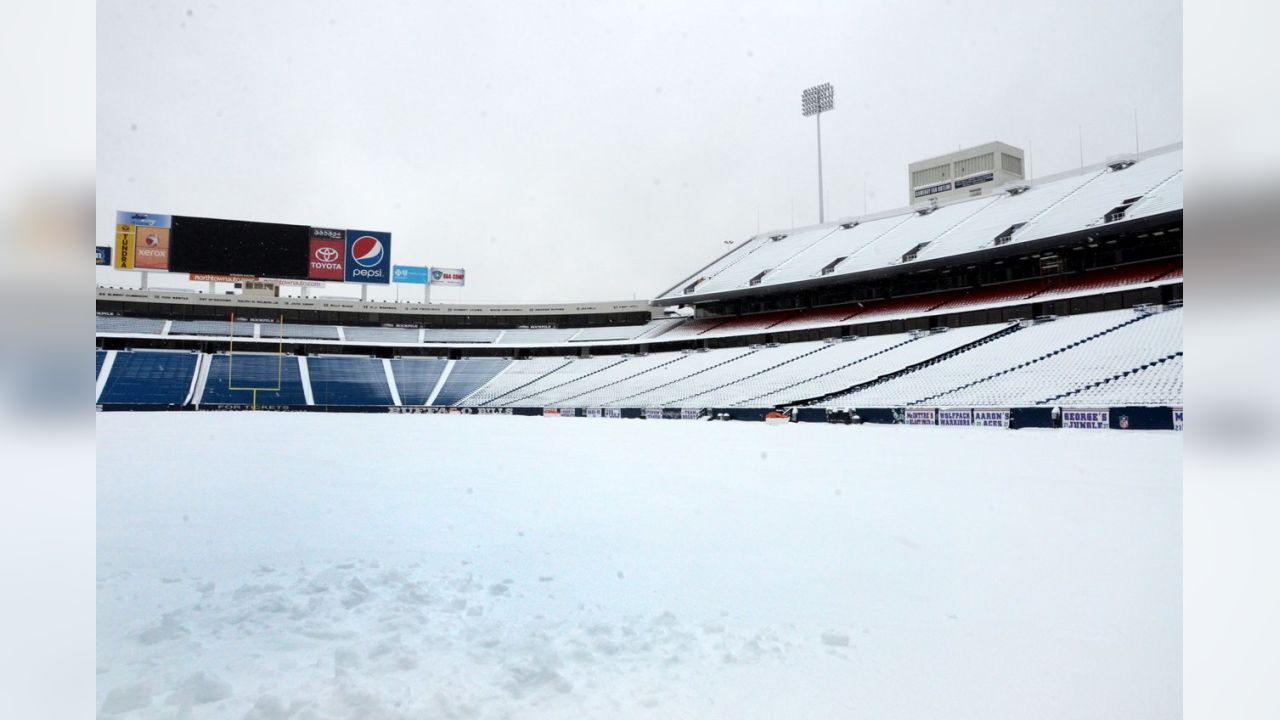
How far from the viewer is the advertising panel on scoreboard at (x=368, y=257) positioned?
44.9 meters

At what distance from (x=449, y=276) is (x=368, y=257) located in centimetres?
813

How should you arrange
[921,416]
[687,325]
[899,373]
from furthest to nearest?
1. [687,325]
2. [899,373]
3. [921,416]

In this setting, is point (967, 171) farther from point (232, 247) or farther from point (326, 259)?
point (232, 247)

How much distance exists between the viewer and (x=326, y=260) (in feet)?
145

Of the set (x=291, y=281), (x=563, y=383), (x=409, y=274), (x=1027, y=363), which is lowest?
(x=563, y=383)

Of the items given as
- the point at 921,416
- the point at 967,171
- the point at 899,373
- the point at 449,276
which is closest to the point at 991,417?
the point at 921,416

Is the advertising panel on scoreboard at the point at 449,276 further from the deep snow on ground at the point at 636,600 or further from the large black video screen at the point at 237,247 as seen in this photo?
the deep snow on ground at the point at 636,600

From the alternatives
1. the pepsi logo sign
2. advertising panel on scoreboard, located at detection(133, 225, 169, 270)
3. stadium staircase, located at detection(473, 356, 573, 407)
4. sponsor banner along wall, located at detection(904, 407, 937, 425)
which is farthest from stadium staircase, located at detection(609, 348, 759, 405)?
advertising panel on scoreboard, located at detection(133, 225, 169, 270)

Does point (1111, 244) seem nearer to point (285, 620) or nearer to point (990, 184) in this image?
point (990, 184)

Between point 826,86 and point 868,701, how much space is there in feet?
185

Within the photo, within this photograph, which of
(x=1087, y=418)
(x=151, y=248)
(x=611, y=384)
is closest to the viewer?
(x=1087, y=418)

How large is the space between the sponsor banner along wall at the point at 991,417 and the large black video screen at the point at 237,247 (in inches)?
1608
